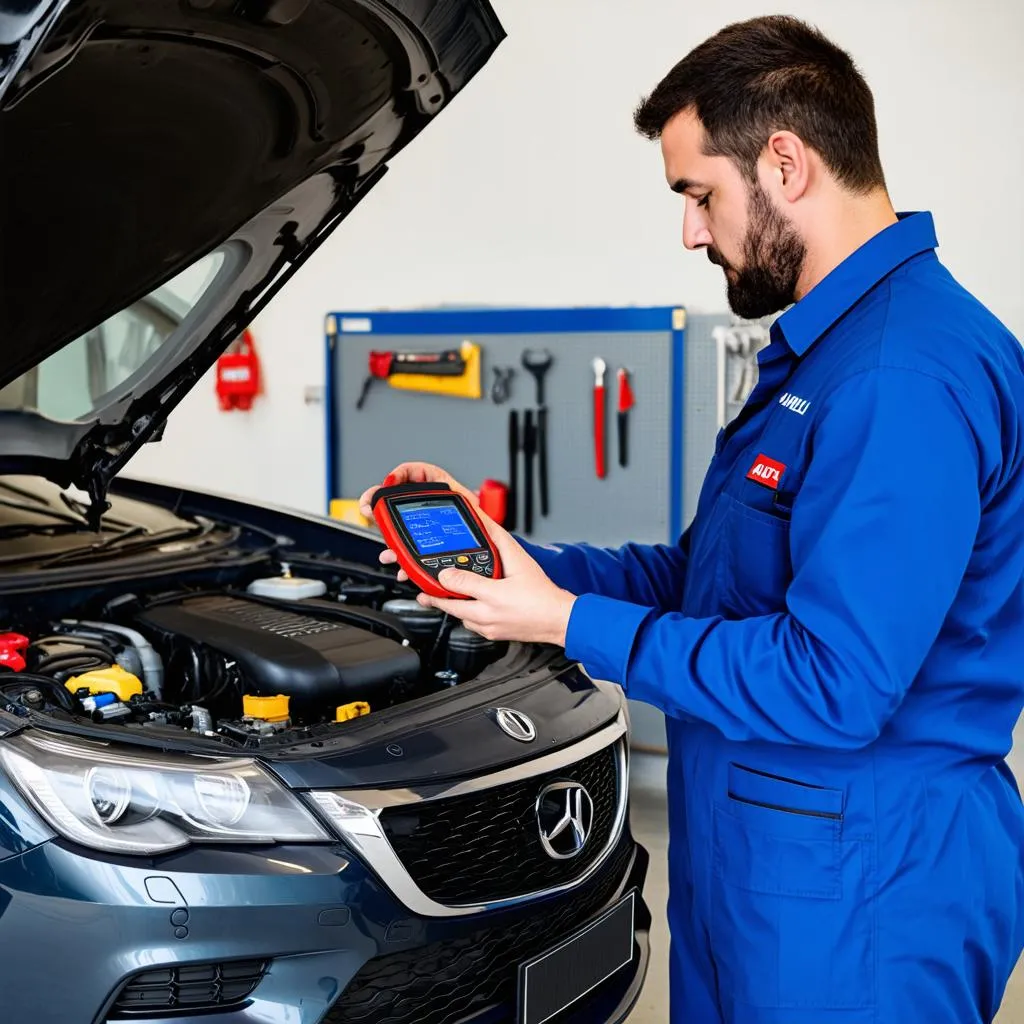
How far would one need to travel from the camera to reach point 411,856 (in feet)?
4.88

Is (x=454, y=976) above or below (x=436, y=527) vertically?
below

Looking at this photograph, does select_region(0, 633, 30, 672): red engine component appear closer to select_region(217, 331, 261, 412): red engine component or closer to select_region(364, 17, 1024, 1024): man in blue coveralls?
select_region(364, 17, 1024, 1024): man in blue coveralls

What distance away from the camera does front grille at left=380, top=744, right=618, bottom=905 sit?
149 cm


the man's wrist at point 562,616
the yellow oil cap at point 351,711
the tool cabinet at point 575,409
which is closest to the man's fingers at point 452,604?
the man's wrist at point 562,616

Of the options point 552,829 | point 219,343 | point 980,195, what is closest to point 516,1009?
point 552,829

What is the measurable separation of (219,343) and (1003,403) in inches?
56.0

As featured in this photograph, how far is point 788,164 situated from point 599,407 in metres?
2.83

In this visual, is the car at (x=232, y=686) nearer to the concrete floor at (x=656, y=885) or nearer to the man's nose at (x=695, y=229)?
the man's nose at (x=695, y=229)

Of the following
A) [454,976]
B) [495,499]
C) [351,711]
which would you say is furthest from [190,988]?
[495,499]

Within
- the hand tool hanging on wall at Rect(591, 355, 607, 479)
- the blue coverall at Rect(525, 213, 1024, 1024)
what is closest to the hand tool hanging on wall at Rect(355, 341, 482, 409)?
the hand tool hanging on wall at Rect(591, 355, 607, 479)

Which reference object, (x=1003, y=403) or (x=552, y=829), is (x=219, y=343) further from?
(x=1003, y=403)

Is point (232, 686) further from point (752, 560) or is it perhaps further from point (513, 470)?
point (513, 470)

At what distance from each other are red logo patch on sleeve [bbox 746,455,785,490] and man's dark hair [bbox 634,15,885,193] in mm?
301

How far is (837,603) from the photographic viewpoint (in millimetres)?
1113
